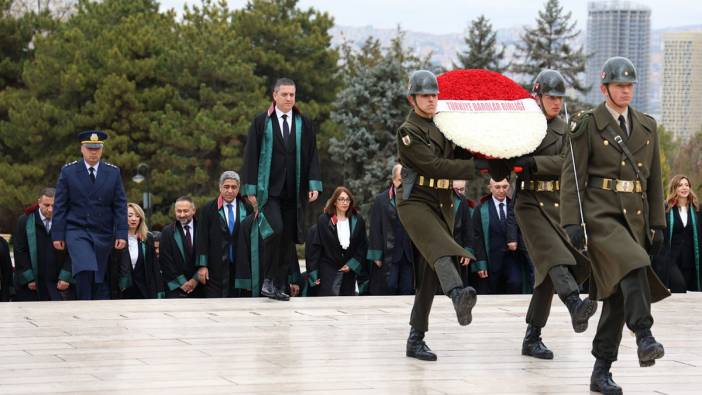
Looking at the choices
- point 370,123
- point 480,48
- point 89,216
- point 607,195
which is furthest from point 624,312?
point 480,48

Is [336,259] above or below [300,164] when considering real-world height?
below

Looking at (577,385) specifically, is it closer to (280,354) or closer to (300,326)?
(280,354)

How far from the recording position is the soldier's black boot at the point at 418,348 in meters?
9.61

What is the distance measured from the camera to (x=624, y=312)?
8.42 metres

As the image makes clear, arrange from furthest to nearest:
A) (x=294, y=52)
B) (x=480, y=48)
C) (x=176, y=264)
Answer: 1. (x=480, y=48)
2. (x=294, y=52)
3. (x=176, y=264)

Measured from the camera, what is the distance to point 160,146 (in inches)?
1944

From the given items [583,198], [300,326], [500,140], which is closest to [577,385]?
[583,198]

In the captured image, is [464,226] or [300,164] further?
[464,226]

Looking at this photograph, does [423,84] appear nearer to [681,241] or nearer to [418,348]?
[418,348]

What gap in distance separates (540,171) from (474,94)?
0.74 meters

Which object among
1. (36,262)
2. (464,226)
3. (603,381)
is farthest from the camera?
(464,226)

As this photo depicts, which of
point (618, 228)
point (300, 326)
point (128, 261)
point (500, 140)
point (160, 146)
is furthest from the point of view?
point (160, 146)

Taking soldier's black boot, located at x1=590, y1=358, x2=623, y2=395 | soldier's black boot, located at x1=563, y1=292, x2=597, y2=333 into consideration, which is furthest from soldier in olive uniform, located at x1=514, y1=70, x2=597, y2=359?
soldier's black boot, located at x1=590, y1=358, x2=623, y2=395

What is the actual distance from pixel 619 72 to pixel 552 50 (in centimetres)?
6715
